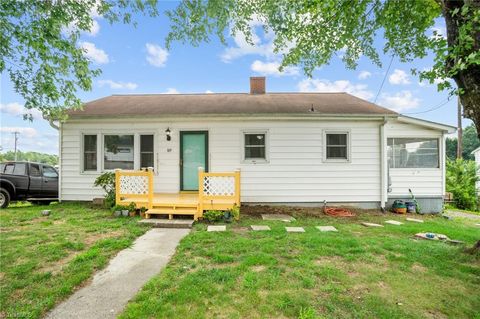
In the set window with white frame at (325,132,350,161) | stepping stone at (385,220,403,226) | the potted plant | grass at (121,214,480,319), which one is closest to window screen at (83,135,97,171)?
the potted plant

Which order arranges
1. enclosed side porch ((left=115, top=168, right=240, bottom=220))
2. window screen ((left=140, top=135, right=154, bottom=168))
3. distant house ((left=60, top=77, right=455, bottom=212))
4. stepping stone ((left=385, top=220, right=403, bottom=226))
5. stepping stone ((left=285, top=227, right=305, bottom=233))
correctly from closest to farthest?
stepping stone ((left=285, top=227, right=305, bottom=233))
enclosed side porch ((left=115, top=168, right=240, bottom=220))
stepping stone ((left=385, top=220, right=403, bottom=226))
distant house ((left=60, top=77, right=455, bottom=212))
window screen ((left=140, top=135, right=154, bottom=168))

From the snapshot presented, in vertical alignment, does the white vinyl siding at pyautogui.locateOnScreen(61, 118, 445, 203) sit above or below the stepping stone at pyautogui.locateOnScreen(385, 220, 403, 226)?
above

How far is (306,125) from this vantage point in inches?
314

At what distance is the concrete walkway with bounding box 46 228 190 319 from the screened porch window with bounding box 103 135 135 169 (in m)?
4.15

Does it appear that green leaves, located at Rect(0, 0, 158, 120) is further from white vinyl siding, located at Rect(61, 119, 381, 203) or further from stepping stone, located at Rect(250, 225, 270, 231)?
stepping stone, located at Rect(250, 225, 270, 231)

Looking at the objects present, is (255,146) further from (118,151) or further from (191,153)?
(118,151)

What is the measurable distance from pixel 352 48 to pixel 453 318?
22.1 ft

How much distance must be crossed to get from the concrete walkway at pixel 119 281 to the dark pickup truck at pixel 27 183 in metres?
6.10

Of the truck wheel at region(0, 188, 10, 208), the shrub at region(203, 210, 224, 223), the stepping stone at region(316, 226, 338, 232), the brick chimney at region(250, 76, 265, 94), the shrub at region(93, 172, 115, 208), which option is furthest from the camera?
the brick chimney at region(250, 76, 265, 94)

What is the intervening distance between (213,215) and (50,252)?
10.7ft

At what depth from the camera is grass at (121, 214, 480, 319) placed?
2488 mm

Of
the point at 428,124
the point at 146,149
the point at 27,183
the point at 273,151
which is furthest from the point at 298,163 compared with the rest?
the point at 27,183

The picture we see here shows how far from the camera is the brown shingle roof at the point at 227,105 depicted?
313 inches

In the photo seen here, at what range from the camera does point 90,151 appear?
27.2 ft
